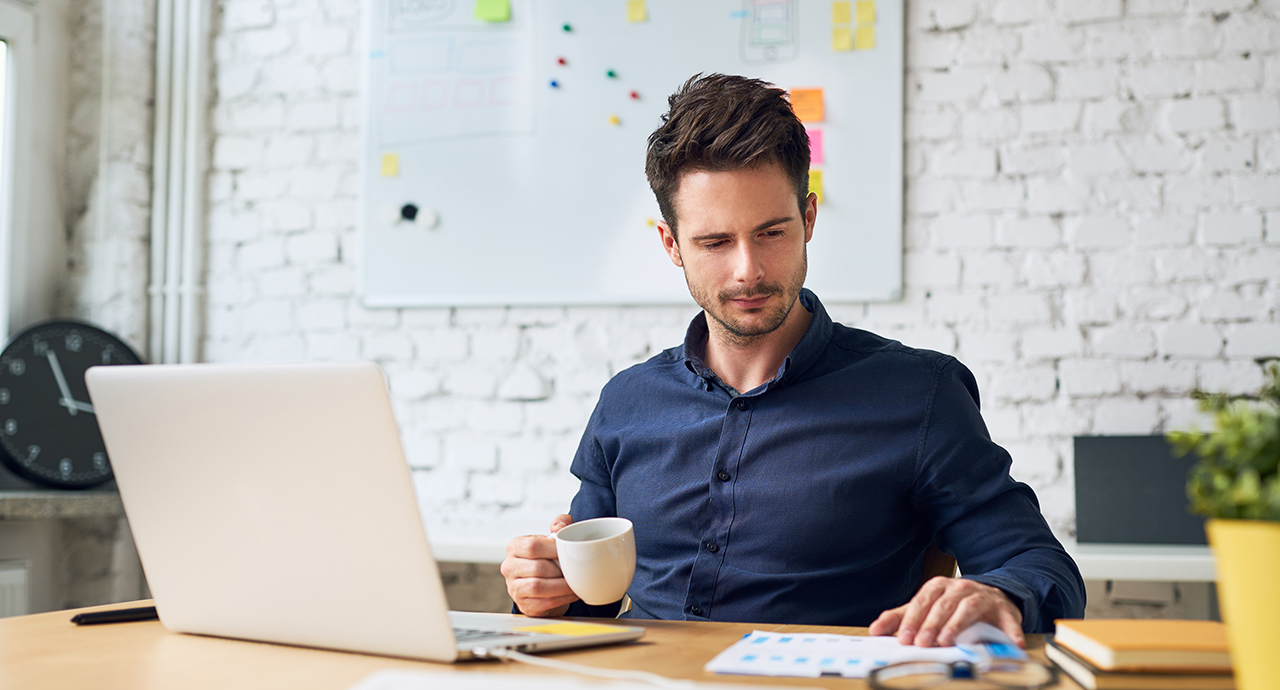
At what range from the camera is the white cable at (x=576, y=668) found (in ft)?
2.26

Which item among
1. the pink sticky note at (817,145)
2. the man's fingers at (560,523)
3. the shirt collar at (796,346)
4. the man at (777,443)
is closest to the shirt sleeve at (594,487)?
the man at (777,443)

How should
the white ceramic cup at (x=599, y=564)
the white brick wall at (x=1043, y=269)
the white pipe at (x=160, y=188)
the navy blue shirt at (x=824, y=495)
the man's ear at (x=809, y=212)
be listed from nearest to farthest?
the white ceramic cup at (x=599, y=564) < the navy blue shirt at (x=824, y=495) < the man's ear at (x=809, y=212) < the white brick wall at (x=1043, y=269) < the white pipe at (x=160, y=188)

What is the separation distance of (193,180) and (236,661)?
2.19 metres

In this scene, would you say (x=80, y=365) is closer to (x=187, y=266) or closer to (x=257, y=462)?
(x=187, y=266)

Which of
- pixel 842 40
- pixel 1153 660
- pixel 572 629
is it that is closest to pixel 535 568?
pixel 572 629

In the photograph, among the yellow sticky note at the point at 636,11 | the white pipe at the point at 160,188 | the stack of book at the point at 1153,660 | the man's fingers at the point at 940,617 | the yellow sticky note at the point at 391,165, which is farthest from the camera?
the white pipe at the point at 160,188

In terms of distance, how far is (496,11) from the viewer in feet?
8.21

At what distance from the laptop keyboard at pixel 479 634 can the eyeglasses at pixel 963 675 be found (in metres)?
0.32

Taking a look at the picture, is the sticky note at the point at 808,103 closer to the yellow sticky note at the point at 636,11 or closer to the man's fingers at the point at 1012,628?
the yellow sticky note at the point at 636,11

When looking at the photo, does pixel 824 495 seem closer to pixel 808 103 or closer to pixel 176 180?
pixel 808 103

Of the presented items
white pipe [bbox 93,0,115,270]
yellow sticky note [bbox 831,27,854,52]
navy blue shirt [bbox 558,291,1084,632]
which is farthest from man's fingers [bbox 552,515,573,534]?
white pipe [bbox 93,0,115,270]

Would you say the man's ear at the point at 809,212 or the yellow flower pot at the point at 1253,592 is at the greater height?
the man's ear at the point at 809,212

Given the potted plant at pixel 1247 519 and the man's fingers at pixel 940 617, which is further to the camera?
the man's fingers at pixel 940 617

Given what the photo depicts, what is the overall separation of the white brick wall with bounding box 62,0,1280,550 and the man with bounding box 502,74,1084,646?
984mm
